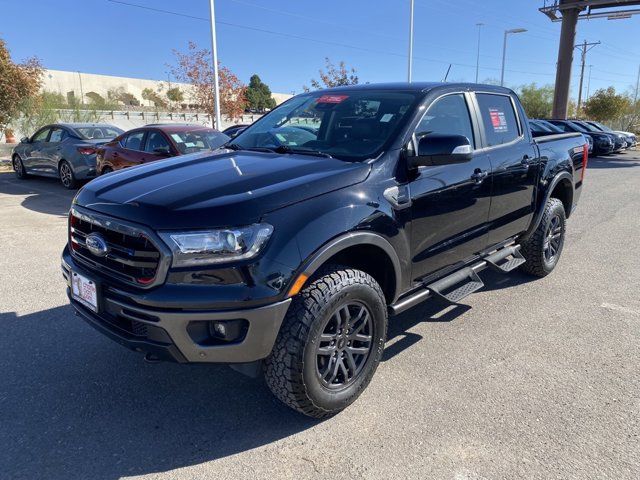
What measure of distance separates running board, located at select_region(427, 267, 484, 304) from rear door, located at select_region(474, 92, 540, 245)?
51 cm

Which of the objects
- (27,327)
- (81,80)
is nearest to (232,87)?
(27,327)

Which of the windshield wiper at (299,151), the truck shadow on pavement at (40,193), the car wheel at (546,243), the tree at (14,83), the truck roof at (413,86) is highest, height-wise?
the tree at (14,83)

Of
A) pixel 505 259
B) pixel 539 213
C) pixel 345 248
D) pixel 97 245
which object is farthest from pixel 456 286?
pixel 97 245

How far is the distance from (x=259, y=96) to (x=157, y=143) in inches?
3173

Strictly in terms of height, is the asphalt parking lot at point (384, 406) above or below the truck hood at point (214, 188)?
below

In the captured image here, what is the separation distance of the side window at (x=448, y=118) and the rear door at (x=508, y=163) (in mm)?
229

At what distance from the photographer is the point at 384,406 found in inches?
117

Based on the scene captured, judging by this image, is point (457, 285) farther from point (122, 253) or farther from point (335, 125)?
point (122, 253)

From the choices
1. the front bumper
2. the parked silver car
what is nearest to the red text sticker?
the front bumper

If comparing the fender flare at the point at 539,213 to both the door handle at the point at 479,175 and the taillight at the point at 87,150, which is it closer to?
the door handle at the point at 479,175

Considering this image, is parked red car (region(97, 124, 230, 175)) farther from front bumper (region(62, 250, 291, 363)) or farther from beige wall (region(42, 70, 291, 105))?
beige wall (region(42, 70, 291, 105))

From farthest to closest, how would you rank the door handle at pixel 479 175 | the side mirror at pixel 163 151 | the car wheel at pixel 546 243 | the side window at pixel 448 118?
the side mirror at pixel 163 151
the car wheel at pixel 546 243
the door handle at pixel 479 175
the side window at pixel 448 118

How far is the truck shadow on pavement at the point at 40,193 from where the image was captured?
9.03 meters

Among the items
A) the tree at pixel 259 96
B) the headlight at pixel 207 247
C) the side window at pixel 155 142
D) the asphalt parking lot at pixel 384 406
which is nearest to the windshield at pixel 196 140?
the side window at pixel 155 142
